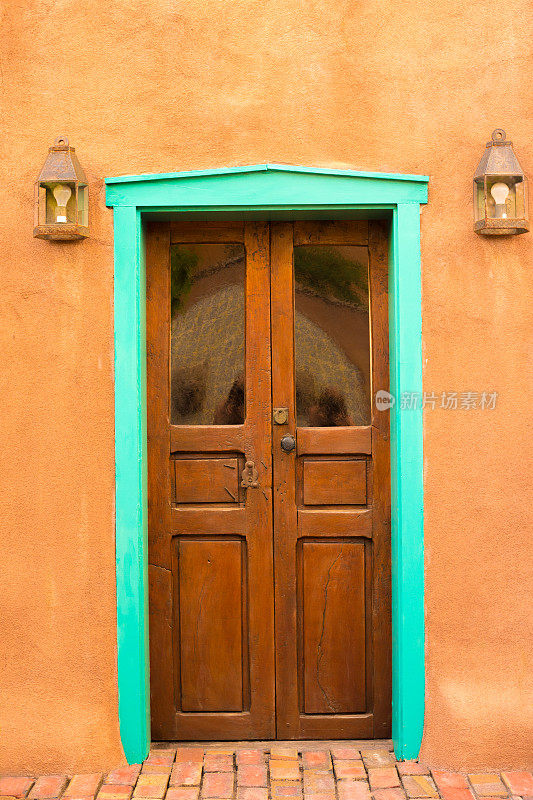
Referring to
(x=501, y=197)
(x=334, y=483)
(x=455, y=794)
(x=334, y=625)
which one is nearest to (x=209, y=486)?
(x=334, y=483)

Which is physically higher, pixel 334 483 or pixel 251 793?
pixel 334 483

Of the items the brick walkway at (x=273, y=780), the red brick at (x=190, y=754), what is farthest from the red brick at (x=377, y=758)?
the red brick at (x=190, y=754)

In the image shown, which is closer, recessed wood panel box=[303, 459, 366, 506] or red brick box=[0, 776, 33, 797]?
red brick box=[0, 776, 33, 797]

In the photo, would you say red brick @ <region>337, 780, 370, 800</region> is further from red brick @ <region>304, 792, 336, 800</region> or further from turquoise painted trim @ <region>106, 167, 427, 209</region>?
turquoise painted trim @ <region>106, 167, 427, 209</region>

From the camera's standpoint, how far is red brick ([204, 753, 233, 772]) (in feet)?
9.70

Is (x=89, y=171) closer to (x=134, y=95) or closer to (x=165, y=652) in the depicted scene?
(x=134, y=95)

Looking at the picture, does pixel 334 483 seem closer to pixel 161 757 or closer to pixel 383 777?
pixel 383 777

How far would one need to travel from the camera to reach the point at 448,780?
2895 mm

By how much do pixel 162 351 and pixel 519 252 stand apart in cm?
160

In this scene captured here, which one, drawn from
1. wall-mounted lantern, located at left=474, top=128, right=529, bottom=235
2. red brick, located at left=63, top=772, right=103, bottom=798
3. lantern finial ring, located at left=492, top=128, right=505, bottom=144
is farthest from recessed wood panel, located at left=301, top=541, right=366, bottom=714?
lantern finial ring, located at left=492, top=128, right=505, bottom=144

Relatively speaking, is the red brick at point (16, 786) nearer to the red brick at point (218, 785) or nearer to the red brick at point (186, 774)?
the red brick at point (186, 774)

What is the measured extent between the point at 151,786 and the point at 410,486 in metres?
1.61

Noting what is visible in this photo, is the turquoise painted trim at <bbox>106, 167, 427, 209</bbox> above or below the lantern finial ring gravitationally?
below

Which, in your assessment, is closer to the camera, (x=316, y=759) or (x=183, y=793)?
(x=183, y=793)
